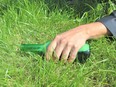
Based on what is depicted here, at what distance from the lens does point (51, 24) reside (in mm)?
2254

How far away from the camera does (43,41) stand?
6.87 feet

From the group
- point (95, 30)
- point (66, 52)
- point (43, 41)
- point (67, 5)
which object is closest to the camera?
point (66, 52)

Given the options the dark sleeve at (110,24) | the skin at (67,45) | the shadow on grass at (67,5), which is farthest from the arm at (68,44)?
the shadow on grass at (67,5)

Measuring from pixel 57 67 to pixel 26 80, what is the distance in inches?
7.5

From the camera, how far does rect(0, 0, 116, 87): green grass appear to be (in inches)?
69.4

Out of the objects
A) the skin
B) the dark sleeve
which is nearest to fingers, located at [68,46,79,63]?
the skin

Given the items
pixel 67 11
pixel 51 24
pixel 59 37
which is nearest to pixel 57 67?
pixel 59 37

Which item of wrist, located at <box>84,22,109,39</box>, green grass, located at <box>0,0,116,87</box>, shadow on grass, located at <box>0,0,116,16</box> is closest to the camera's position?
green grass, located at <box>0,0,116,87</box>

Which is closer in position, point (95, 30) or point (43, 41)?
point (95, 30)

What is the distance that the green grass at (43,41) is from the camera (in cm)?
176

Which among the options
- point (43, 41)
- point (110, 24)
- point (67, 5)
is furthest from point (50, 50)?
point (67, 5)

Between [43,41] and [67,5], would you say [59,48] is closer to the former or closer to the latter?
[43,41]

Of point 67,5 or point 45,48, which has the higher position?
point 67,5

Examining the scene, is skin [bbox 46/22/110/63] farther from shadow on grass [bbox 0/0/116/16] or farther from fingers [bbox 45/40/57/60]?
shadow on grass [bbox 0/0/116/16]
